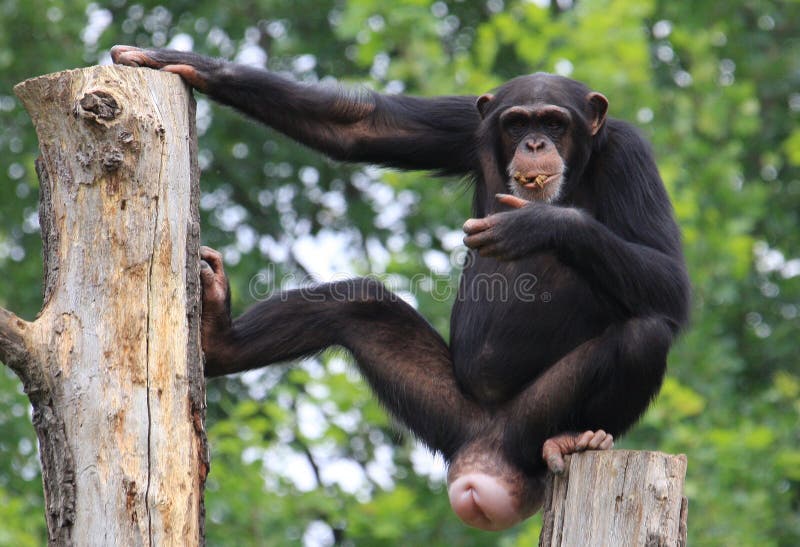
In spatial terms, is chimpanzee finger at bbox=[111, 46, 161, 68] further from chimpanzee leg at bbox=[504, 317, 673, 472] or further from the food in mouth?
chimpanzee leg at bbox=[504, 317, 673, 472]

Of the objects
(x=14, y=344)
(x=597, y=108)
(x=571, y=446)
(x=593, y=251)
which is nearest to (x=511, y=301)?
(x=593, y=251)

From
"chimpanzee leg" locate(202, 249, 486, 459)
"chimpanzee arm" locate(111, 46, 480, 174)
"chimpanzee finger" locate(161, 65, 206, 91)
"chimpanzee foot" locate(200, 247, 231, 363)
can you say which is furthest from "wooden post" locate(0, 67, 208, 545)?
"chimpanzee arm" locate(111, 46, 480, 174)

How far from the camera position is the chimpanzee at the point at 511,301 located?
402 centimetres

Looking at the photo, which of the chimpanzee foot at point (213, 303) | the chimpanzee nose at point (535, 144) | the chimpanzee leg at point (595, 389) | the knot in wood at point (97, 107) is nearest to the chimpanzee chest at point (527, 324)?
the chimpanzee leg at point (595, 389)

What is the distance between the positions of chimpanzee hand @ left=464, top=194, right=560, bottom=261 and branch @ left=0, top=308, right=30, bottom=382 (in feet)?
5.05

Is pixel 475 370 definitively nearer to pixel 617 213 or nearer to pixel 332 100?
pixel 617 213

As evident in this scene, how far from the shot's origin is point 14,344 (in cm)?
322

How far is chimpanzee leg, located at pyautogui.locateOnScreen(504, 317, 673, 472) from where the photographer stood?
12.9 feet

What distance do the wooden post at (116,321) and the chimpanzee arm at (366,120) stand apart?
91cm

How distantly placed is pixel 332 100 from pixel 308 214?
7665 millimetres

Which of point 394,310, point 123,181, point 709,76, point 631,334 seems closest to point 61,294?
point 123,181

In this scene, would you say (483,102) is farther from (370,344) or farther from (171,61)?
(171,61)

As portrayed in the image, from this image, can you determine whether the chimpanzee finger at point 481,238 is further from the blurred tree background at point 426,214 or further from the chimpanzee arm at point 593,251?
the blurred tree background at point 426,214

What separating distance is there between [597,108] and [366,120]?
3.26 feet
